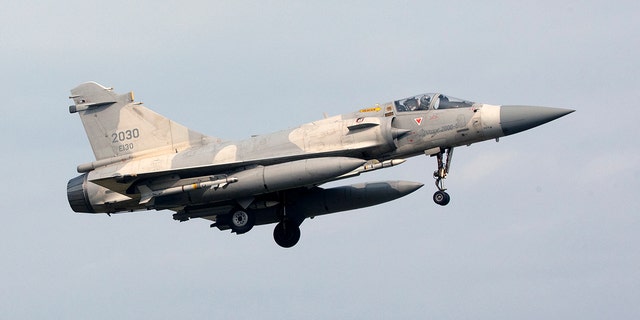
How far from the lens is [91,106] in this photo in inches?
1226

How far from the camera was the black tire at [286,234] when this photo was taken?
31.2 metres

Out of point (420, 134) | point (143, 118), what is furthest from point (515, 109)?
point (143, 118)

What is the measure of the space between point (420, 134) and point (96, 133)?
8641mm

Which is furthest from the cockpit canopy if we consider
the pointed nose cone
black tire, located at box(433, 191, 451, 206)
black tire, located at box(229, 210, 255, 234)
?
black tire, located at box(229, 210, 255, 234)

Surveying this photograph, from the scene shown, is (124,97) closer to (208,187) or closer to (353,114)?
(208,187)

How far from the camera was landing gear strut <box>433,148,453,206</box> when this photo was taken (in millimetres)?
28047

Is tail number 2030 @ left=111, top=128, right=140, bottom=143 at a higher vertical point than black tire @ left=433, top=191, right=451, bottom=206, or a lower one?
higher

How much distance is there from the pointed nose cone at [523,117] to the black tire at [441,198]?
2088mm

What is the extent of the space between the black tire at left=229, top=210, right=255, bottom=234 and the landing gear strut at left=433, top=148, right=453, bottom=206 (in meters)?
4.68

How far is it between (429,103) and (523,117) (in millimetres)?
2282

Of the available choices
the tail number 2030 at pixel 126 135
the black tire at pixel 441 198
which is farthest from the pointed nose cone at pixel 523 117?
the tail number 2030 at pixel 126 135

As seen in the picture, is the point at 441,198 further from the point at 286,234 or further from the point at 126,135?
the point at 126,135

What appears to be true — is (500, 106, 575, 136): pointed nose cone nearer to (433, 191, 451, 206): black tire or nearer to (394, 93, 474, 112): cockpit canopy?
(394, 93, 474, 112): cockpit canopy

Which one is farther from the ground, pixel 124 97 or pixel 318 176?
pixel 124 97
